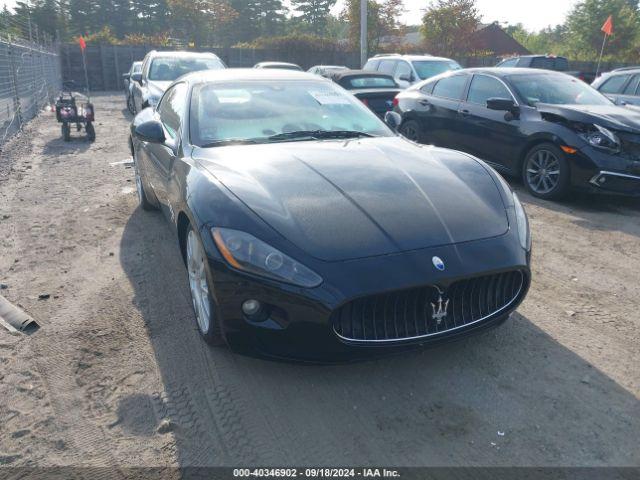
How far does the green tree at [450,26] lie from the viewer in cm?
3500

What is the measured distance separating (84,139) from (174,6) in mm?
47975

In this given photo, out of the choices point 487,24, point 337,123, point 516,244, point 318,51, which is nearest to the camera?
point 516,244

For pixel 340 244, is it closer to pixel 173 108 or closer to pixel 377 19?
pixel 173 108

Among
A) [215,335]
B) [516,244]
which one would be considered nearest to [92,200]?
[215,335]

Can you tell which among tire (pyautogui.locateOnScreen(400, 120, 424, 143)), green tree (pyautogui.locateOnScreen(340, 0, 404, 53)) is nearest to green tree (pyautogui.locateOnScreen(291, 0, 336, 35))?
green tree (pyautogui.locateOnScreen(340, 0, 404, 53))

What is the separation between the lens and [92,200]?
21.0 ft

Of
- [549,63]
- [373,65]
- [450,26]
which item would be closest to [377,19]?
[450,26]

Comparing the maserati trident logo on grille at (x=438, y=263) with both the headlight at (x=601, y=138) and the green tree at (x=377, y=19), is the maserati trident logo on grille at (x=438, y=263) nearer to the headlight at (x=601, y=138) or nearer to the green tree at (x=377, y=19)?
the headlight at (x=601, y=138)

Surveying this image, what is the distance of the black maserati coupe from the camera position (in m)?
2.45

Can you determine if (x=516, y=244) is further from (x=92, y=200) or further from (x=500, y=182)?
(x=92, y=200)

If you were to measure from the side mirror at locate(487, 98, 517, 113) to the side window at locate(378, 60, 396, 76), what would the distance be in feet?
24.8

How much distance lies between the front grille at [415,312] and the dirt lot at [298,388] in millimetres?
382

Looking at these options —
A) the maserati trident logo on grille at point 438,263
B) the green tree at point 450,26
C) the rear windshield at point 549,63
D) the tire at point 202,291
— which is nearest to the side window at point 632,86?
the maserati trident logo on grille at point 438,263

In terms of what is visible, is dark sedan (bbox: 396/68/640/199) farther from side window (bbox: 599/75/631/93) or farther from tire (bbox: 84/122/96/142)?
tire (bbox: 84/122/96/142)
